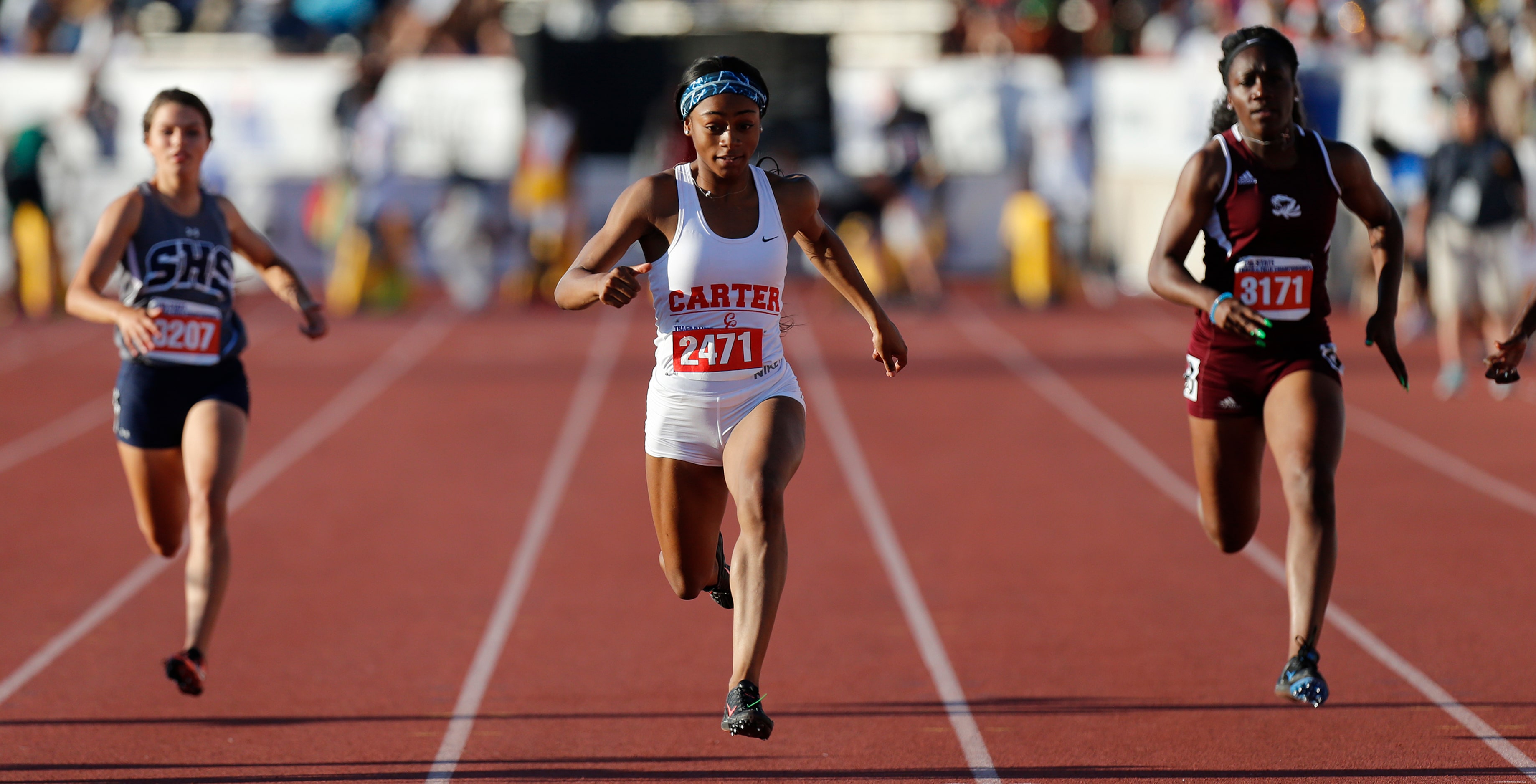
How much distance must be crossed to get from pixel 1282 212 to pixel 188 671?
335 centimetres

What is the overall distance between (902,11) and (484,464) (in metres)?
16.1

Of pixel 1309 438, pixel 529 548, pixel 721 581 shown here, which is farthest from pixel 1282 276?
pixel 529 548

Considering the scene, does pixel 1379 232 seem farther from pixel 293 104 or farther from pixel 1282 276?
pixel 293 104

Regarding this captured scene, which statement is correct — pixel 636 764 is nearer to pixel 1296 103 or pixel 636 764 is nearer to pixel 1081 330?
pixel 1296 103

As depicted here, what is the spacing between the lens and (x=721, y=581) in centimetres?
523

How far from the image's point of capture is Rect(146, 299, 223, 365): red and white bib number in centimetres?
548

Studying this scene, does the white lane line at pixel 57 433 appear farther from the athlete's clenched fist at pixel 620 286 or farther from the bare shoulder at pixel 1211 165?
the bare shoulder at pixel 1211 165

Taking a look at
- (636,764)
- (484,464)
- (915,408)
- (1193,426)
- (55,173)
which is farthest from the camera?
(55,173)

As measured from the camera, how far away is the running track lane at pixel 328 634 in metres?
5.10

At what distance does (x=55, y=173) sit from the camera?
18.4m

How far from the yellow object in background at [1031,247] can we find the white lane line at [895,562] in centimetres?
434

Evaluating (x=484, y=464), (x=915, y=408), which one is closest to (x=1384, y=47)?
(x=915, y=408)

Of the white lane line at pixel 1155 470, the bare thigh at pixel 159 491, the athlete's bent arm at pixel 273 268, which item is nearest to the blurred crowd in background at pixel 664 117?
the white lane line at pixel 1155 470

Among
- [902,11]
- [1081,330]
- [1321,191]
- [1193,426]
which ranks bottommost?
[1081,330]
